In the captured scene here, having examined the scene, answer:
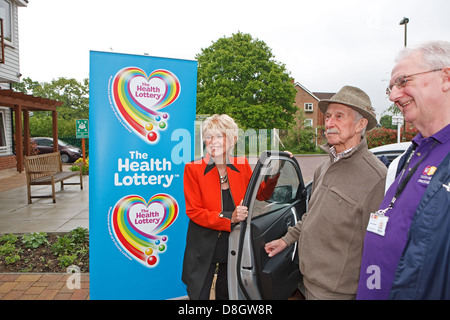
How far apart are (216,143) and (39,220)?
510 centimetres

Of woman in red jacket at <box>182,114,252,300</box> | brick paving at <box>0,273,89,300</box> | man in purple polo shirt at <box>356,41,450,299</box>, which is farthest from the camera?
brick paving at <box>0,273,89,300</box>

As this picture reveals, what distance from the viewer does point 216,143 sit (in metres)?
2.26

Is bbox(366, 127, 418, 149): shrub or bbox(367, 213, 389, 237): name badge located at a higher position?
bbox(366, 127, 418, 149): shrub

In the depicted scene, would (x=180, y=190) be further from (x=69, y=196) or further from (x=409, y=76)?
(x=69, y=196)

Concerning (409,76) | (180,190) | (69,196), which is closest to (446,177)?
(409,76)

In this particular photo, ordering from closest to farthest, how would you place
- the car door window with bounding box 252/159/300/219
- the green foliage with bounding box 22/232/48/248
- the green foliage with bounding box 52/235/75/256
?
the car door window with bounding box 252/159/300/219, the green foliage with bounding box 52/235/75/256, the green foliage with bounding box 22/232/48/248

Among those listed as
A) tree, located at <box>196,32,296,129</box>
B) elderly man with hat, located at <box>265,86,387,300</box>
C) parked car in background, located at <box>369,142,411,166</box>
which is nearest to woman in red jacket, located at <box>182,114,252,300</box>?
elderly man with hat, located at <box>265,86,387,300</box>

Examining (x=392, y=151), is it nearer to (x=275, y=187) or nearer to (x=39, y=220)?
(x=275, y=187)

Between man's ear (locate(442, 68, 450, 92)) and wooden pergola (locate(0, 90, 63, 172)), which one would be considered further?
wooden pergola (locate(0, 90, 63, 172))

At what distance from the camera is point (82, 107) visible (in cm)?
5191

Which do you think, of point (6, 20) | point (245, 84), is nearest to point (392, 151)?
point (6, 20)

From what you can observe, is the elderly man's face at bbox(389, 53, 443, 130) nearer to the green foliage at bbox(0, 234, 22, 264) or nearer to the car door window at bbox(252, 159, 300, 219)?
the car door window at bbox(252, 159, 300, 219)

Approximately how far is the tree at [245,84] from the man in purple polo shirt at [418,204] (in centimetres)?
2467

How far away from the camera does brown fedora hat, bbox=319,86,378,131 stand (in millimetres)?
1720
